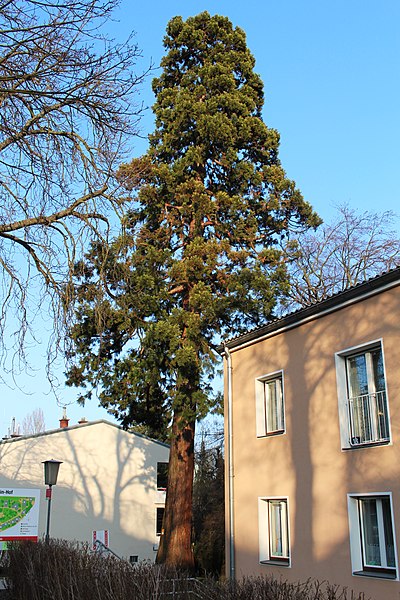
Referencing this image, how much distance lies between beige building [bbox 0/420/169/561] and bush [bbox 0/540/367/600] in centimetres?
1524

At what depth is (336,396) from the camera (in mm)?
10523

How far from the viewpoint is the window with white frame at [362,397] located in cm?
976

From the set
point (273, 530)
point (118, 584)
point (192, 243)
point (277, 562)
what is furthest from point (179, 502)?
point (118, 584)

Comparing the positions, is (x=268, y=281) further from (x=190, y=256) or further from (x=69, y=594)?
(x=69, y=594)

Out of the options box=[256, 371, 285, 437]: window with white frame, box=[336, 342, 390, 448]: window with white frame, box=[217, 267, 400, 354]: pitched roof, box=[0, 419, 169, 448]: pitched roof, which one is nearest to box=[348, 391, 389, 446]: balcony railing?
box=[336, 342, 390, 448]: window with white frame

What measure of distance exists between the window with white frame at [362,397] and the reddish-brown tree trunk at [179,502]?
6.63 meters

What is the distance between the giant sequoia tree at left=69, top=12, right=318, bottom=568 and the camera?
53.5ft

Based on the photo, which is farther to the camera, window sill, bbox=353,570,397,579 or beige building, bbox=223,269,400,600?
beige building, bbox=223,269,400,600

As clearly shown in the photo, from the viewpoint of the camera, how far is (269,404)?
12789 mm

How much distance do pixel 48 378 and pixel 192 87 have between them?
15308 millimetres

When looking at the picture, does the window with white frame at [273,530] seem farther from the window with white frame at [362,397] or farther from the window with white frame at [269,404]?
the window with white frame at [362,397]

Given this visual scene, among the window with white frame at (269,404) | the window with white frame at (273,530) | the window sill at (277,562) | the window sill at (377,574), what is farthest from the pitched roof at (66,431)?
the window sill at (377,574)

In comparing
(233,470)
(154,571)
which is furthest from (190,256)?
(154,571)

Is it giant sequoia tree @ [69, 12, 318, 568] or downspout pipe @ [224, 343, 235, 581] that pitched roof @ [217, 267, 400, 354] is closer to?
downspout pipe @ [224, 343, 235, 581]
